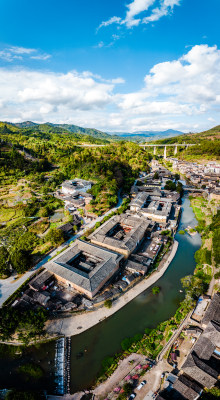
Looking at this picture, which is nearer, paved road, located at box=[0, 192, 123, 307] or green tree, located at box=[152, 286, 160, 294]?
paved road, located at box=[0, 192, 123, 307]

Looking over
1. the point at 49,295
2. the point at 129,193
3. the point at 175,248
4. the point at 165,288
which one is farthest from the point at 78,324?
the point at 129,193

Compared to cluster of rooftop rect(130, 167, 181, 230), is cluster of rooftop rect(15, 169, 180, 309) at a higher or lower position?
lower

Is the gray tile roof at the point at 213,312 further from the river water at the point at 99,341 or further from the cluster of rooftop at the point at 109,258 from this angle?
the cluster of rooftop at the point at 109,258

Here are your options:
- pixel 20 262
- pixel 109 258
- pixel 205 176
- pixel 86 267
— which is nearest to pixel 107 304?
pixel 109 258

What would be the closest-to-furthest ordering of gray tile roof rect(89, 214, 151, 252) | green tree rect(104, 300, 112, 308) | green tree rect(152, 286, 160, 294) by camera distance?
green tree rect(104, 300, 112, 308) < green tree rect(152, 286, 160, 294) < gray tile roof rect(89, 214, 151, 252)

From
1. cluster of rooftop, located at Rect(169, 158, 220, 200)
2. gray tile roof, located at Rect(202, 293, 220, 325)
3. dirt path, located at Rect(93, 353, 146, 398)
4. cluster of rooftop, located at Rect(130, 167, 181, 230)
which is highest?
cluster of rooftop, located at Rect(169, 158, 220, 200)

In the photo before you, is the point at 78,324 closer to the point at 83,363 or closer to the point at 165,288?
the point at 83,363

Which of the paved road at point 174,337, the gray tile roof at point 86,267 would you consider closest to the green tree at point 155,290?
the paved road at point 174,337

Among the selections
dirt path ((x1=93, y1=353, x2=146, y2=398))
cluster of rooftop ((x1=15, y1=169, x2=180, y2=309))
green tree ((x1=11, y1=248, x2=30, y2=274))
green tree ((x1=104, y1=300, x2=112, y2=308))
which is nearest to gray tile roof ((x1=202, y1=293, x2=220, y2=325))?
dirt path ((x1=93, y1=353, x2=146, y2=398))

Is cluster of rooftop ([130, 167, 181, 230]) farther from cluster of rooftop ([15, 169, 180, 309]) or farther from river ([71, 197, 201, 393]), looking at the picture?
river ([71, 197, 201, 393])
